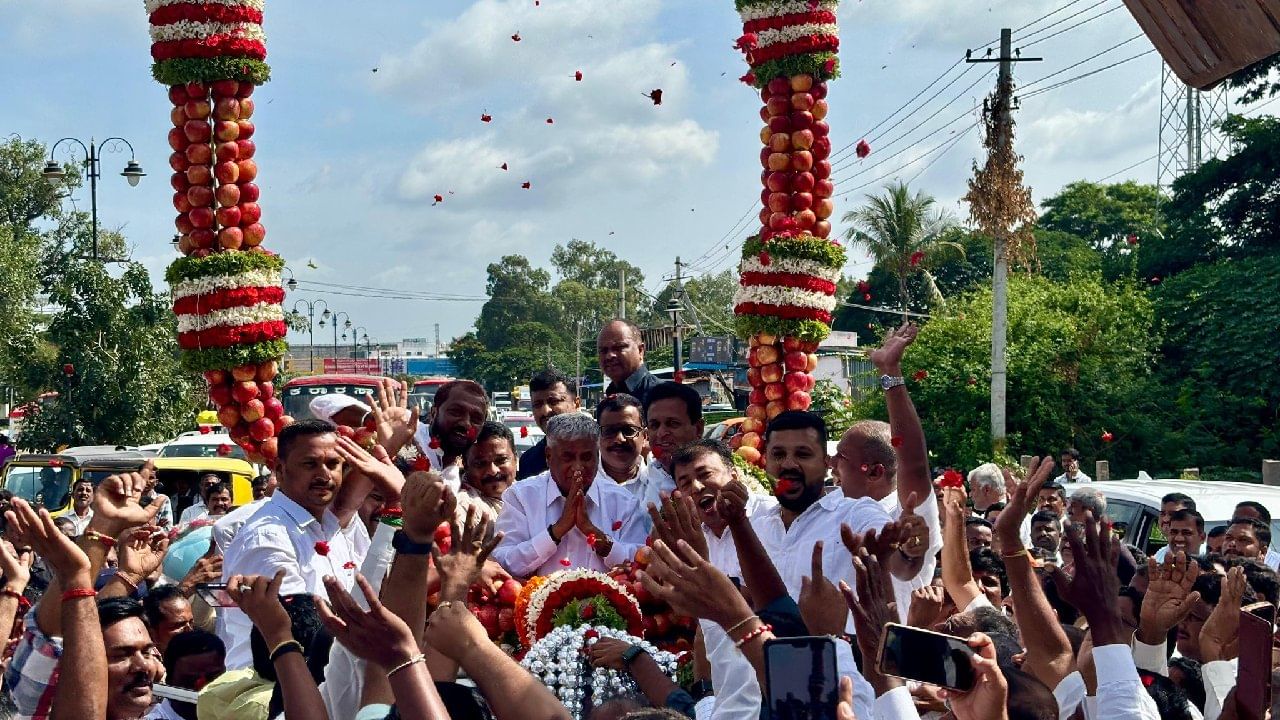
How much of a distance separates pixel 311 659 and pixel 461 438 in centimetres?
236

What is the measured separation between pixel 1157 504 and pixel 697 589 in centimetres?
800

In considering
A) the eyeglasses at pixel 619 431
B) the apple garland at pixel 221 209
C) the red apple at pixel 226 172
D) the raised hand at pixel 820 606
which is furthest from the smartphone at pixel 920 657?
the red apple at pixel 226 172

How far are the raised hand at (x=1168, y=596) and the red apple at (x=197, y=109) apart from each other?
23.9 ft

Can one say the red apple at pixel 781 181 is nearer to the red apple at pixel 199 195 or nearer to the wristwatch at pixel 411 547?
the red apple at pixel 199 195

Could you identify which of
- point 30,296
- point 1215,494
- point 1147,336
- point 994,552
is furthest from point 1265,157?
point 30,296

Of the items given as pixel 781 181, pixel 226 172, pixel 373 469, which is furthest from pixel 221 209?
pixel 373 469

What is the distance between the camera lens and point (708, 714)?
11.4 ft

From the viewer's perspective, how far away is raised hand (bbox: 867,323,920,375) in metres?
5.91

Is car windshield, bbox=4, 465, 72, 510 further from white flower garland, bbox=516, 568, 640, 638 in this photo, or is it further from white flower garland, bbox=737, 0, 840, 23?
white flower garland, bbox=516, 568, 640, 638

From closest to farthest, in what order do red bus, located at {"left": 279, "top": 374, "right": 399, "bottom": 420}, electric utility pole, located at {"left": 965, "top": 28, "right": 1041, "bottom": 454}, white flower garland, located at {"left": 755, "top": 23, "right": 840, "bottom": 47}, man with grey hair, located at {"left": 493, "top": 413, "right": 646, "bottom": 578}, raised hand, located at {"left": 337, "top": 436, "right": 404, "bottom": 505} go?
raised hand, located at {"left": 337, "top": 436, "right": 404, "bottom": 505} < man with grey hair, located at {"left": 493, "top": 413, "right": 646, "bottom": 578} < white flower garland, located at {"left": 755, "top": 23, "right": 840, "bottom": 47} < electric utility pole, located at {"left": 965, "top": 28, "right": 1041, "bottom": 454} < red bus, located at {"left": 279, "top": 374, "right": 399, "bottom": 420}

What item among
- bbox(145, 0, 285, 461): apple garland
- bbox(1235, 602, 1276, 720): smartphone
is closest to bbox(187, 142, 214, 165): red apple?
bbox(145, 0, 285, 461): apple garland

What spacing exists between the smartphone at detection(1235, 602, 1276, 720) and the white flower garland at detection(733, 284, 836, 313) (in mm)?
5849

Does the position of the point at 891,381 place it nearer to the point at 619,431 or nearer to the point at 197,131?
the point at 619,431

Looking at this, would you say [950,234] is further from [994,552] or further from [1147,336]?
[994,552]
